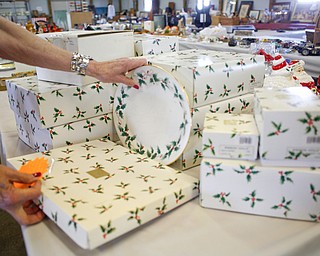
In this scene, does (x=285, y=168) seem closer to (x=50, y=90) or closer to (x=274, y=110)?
(x=274, y=110)

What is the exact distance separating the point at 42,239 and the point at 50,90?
0.40 m

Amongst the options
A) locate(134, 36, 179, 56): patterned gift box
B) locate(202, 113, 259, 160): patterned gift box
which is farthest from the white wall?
locate(202, 113, 259, 160): patterned gift box

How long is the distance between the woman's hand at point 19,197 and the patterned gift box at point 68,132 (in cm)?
22

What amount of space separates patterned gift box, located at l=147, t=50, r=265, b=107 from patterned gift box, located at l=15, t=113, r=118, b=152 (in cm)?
24

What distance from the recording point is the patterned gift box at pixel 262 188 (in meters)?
0.57

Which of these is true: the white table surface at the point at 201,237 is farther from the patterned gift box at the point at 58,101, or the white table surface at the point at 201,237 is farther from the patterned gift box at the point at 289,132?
the patterned gift box at the point at 58,101

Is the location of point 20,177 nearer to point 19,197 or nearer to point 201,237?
point 19,197

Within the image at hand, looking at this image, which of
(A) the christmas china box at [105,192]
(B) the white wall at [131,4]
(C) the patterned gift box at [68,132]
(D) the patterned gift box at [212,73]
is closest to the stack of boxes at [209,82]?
(D) the patterned gift box at [212,73]

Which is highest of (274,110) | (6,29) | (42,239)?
(6,29)

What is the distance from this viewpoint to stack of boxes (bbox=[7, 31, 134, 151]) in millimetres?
832

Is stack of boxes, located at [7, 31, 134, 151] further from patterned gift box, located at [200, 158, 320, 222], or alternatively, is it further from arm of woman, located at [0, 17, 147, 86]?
patterned gift box, located at [200, 158, 320, 222]

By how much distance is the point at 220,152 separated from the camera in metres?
0.60

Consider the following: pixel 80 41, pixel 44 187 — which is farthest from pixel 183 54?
pixel 44 187

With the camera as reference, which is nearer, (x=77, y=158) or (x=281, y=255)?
(x=281, y=255)
